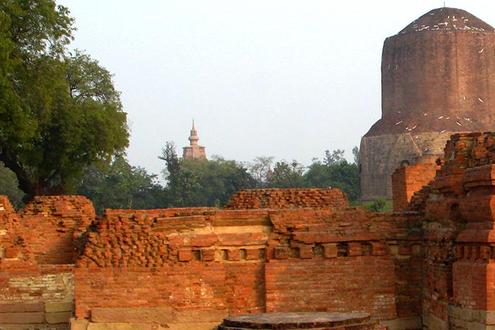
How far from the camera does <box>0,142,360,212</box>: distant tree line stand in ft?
140

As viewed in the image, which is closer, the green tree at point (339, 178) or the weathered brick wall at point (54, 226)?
the weathered brick wall at point (54, 226)

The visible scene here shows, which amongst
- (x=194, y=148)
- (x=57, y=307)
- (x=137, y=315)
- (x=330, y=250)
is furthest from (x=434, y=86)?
(x=194, y=148)

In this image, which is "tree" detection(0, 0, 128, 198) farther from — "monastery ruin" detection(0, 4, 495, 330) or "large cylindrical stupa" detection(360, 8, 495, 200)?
"large cylindrical stupa" detection(360, 8, 495, 200)

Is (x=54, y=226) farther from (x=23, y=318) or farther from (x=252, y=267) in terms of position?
(x=252, y=267)

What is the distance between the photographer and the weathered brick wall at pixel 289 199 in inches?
487

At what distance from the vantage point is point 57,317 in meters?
9.70

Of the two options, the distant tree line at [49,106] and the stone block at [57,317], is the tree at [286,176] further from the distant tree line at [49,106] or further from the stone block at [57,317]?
the stone block at [57,317]

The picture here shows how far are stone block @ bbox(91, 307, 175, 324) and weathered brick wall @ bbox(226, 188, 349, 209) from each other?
4.19 m

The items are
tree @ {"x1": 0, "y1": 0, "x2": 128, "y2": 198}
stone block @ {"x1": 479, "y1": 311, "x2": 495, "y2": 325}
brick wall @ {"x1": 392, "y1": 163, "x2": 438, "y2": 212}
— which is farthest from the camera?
tree @ {"x1": 0, "y1": 0, "x2": 128, "y2": 198}

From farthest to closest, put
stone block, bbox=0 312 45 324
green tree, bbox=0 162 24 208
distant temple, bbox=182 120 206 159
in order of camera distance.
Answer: distant temple, bbox=182 120 206 159 → green tree, bbox=0 162 24 208 → stone block, bbox=0 312 45 324

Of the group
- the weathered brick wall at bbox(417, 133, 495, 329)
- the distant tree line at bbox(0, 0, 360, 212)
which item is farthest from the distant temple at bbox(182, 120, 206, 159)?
the weathered brick wall at bbox(417, 133, 495, 329)

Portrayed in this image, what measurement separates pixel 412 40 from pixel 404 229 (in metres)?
27.7

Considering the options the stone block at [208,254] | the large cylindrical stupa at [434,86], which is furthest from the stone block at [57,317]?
the large cylindrical stupa at [434,86]

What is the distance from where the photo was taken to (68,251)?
11914 mm
